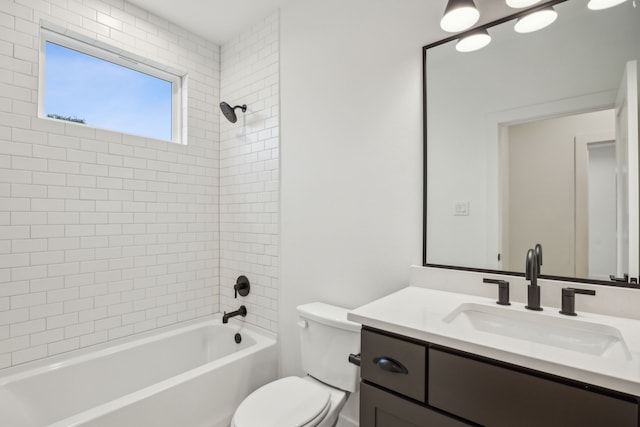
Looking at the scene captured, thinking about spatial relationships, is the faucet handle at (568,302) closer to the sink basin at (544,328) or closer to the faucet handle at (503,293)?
the sink basin at (544,328)

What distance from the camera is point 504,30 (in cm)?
137

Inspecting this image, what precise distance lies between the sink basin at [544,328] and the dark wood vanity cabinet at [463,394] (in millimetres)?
154

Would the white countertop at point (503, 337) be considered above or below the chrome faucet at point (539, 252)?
below

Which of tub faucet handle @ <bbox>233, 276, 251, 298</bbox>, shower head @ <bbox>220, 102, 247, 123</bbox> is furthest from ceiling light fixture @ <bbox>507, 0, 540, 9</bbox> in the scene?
tub faucet handle @ <bbox>233, 276, 251, 298</bbox>

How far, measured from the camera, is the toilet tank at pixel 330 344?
1581 millimetres

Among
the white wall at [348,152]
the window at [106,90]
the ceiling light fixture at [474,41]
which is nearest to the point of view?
the ceiling light fixture at [474,41]

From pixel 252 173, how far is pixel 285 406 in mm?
1582

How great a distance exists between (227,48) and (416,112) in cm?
187

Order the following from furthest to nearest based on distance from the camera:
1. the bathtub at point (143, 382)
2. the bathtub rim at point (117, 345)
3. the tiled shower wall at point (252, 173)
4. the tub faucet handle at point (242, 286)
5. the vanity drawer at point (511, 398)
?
1. the tub faucet handle at point (242, 286)
2. the tiled shower wall at point (252, 173)
3. the bathtub rim at point (117, 345)
4. the bathtub at point (143, 382)
5. the vanity drawer at point (511, 398)

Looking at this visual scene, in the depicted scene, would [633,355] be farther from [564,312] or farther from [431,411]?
[431,411]

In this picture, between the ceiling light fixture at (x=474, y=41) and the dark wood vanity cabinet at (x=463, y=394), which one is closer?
the dark wood vanity cabinet at (x=463, y=394)

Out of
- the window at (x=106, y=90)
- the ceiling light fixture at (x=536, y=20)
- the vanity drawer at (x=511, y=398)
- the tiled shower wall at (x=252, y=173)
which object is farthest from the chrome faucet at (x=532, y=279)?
the window at (x=106, y=90)

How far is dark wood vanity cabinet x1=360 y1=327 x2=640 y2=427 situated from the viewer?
73 cm

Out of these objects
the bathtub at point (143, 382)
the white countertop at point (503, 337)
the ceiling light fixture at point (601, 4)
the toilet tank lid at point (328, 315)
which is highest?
the ceiling light fixture at point (601, 4)
